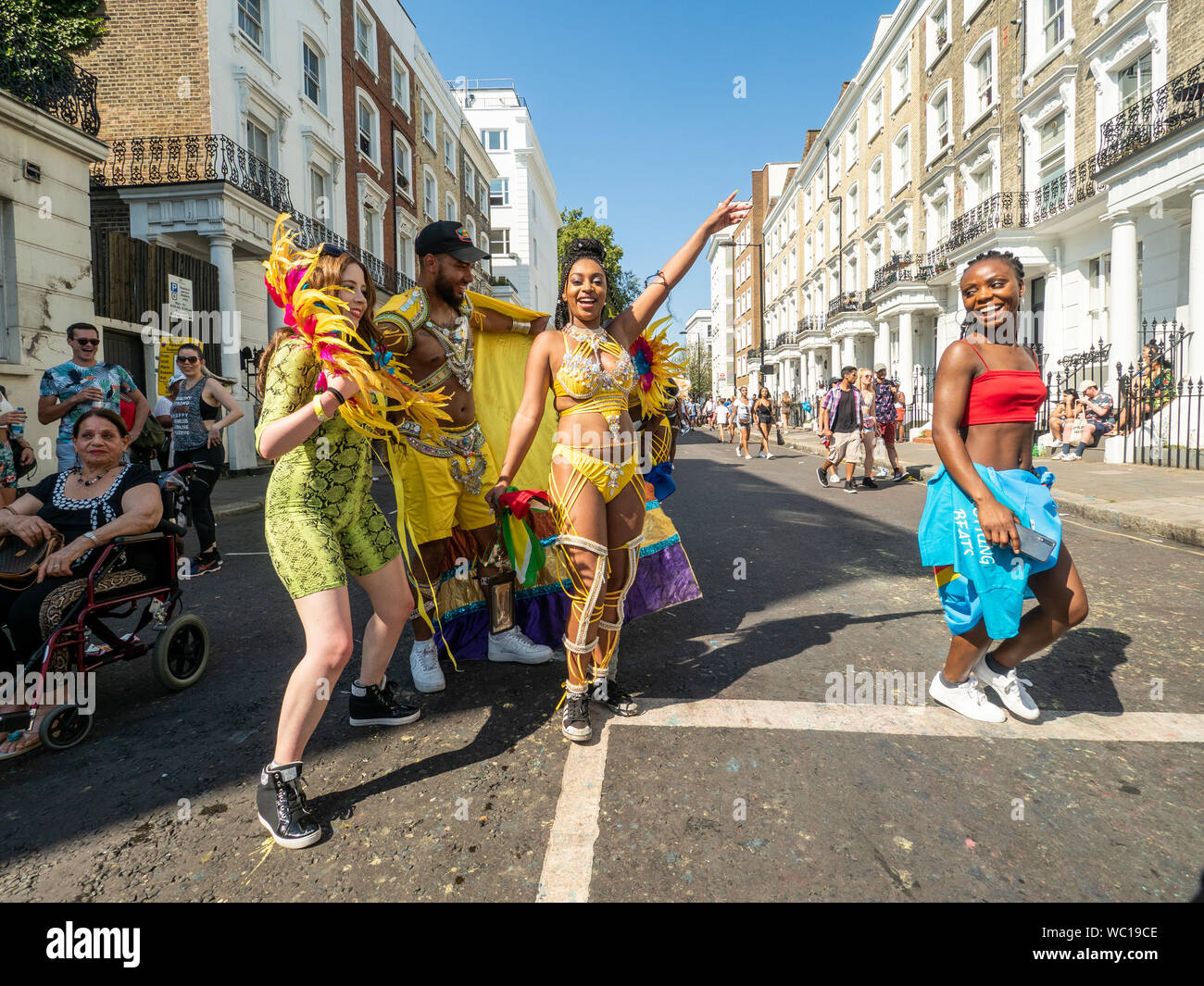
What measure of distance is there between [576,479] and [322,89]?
2267 cm

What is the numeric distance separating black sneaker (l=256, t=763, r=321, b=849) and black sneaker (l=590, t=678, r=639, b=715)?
1.23 m

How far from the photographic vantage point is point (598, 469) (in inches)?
114

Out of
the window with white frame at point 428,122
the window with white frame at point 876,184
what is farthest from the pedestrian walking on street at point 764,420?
the window with white frame at point 428,122

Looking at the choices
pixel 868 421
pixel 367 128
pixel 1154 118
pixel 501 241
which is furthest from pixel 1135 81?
pixel 501 241

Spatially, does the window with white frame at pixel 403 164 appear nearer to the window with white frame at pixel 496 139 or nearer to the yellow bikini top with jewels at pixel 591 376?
the window with white frame at pixel 496 139

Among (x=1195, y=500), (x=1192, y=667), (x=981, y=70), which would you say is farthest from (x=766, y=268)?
(x=1192, y=667)

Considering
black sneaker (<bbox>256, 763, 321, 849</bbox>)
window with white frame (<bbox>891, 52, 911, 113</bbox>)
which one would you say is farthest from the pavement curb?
window with white frame (<bbox>891, 52, 911, 113</bbox>)

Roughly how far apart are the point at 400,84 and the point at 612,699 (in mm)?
30410

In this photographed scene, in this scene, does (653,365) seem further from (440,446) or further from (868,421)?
(868,421)

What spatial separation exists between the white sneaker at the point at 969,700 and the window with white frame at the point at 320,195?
68.4 ft

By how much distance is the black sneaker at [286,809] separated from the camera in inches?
87.3

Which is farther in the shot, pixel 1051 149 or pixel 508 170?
pixel 508 170

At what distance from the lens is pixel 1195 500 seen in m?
8.01

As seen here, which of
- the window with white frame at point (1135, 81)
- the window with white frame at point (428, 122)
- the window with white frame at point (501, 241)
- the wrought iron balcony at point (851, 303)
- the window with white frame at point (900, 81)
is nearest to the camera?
the window with white frame at point (1135, 81)
